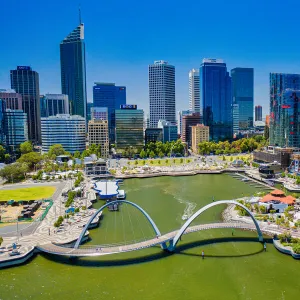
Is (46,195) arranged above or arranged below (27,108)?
below

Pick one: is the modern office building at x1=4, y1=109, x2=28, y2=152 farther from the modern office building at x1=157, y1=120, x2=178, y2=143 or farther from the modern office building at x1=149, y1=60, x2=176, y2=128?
the modern office building at x1=149, y1=60, x2=176, y2=128

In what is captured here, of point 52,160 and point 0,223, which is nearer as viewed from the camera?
point 0,223

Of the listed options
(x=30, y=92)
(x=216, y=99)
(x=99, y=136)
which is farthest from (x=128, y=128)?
(x=30, y=92)

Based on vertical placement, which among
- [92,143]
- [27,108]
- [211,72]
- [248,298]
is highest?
[211,72]

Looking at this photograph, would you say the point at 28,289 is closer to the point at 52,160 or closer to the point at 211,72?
the point at 52,160

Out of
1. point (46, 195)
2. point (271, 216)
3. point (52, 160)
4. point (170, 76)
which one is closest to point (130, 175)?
point (46, 195)

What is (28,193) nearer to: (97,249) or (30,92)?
(97,249)

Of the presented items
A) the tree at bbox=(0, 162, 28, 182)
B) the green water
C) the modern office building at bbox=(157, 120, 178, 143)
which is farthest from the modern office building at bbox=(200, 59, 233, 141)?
the green water

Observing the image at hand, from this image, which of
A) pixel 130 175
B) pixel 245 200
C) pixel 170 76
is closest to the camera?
pixel 245 200
